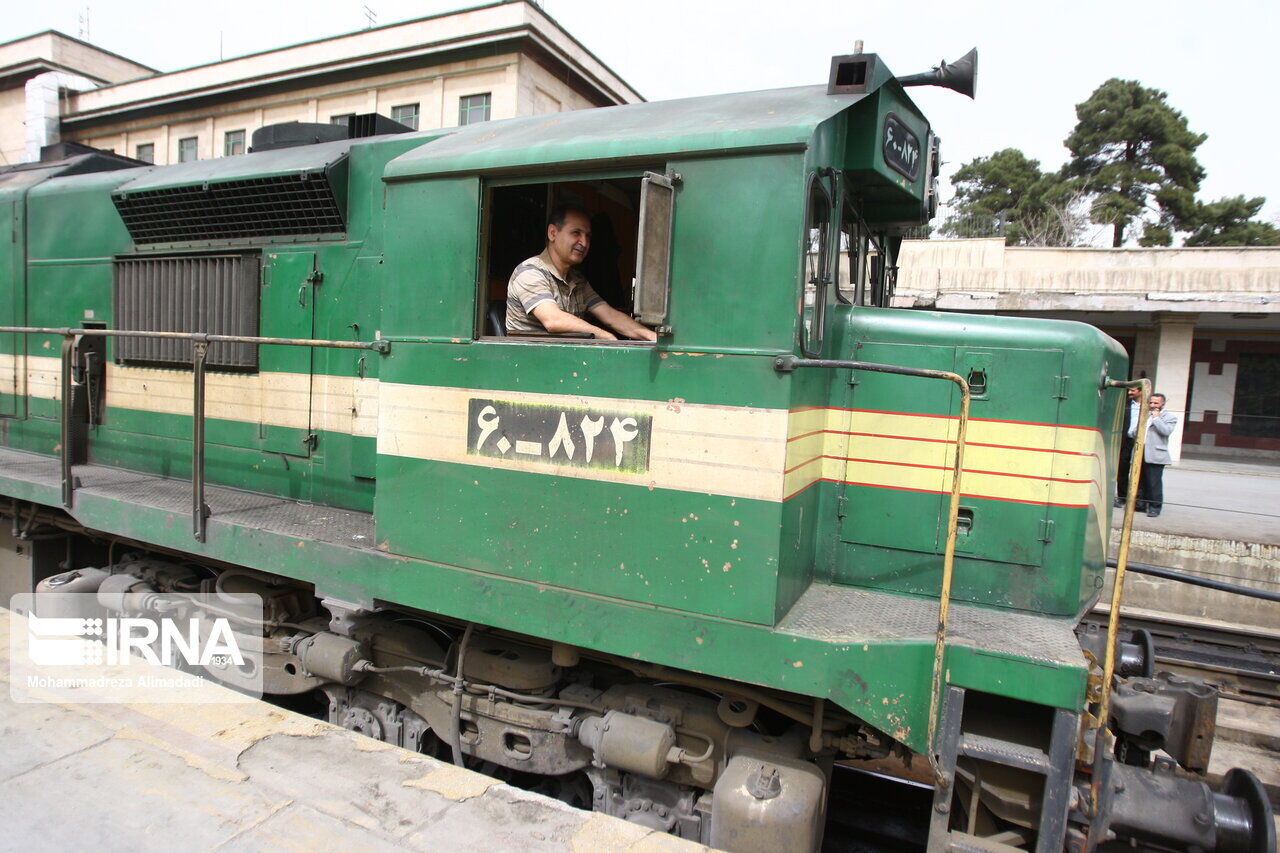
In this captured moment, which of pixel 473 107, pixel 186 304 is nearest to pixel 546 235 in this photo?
pixel 186 304

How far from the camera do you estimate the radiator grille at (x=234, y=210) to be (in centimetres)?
425

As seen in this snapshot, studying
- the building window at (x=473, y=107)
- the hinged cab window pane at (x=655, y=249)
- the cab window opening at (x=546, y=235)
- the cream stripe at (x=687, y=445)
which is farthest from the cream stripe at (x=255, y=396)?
the building window at (x=473, y=107)

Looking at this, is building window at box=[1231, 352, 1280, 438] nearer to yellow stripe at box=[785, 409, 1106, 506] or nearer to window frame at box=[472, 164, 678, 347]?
yellow stripe at box=[785, 409, 1106, 506]

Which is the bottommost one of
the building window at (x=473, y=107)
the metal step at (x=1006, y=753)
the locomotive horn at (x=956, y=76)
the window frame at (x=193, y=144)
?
the metal step at (x=1006, y=753)

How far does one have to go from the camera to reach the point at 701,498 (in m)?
2.76

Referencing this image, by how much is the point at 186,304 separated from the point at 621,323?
319 cm

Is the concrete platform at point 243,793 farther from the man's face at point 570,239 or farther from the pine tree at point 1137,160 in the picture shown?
the pine tree at point 1137,160

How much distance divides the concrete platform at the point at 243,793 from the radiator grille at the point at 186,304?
2.15 m

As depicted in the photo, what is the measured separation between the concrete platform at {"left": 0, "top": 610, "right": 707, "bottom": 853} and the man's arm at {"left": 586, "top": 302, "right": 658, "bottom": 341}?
1861 millimetres

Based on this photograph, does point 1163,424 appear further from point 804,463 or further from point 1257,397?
point 1257,397

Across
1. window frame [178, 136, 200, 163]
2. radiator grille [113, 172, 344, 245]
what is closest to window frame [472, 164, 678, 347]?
radiator grille [113, 172, 344, 245]

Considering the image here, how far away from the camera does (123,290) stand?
5.22 metres

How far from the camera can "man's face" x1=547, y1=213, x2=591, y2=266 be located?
3.32 m

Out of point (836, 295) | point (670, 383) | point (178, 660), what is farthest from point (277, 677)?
point (836, 295)
